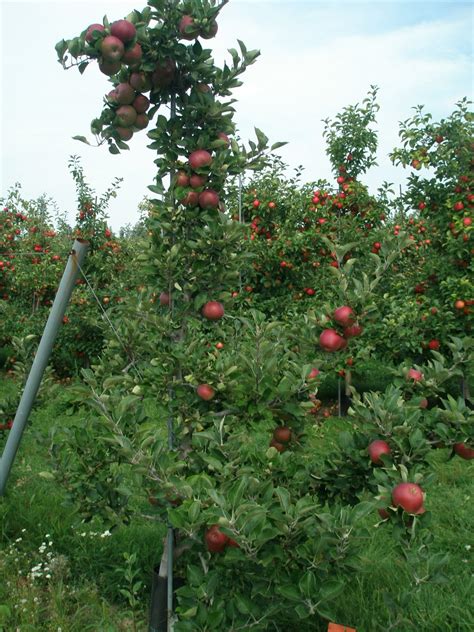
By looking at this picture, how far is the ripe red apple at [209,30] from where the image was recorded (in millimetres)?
2133

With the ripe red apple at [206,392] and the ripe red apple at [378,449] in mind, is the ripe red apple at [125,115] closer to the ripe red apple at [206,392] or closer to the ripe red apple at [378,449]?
the ripe red apple at [206,392]

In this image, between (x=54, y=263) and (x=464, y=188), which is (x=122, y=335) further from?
(x=54, y=263)

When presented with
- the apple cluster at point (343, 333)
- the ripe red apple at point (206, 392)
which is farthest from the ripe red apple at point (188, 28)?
the ripe red apple at point (206, 392)

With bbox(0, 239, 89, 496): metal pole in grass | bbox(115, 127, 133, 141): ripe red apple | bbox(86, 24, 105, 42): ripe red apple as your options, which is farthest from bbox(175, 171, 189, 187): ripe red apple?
bbox(0, 239, 89, 496): metal pole in grass

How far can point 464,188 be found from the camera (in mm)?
6090

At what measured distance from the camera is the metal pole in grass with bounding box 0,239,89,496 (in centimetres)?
279

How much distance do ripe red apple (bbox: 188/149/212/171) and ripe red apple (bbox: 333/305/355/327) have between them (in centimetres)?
77

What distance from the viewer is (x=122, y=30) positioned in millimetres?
2033

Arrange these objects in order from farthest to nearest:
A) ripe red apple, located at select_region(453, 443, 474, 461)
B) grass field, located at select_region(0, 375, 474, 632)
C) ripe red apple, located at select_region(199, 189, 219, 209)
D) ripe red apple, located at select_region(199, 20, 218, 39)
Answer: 1. grass field, located at select_region(0, 375, 474, 632)
2. ripe red apple, located at select_region(199, 189, 219, 209)
3. ripe red apple, located at select_region(199, 20, 218, 39)
4. ripe red apple, located at select_region(453, 443, 474, 461)

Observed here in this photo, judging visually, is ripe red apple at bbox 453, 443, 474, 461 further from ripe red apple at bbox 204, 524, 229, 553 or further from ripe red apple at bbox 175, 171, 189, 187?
ripe red apple at bbox 175, 171, 189, 187

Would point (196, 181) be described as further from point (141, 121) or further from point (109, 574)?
point (109, 574)

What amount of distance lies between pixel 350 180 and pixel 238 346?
580 cm

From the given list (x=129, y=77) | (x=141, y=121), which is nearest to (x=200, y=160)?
(x=141, y=121)

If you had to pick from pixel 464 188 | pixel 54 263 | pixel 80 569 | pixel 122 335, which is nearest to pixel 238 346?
pixel 122 335
